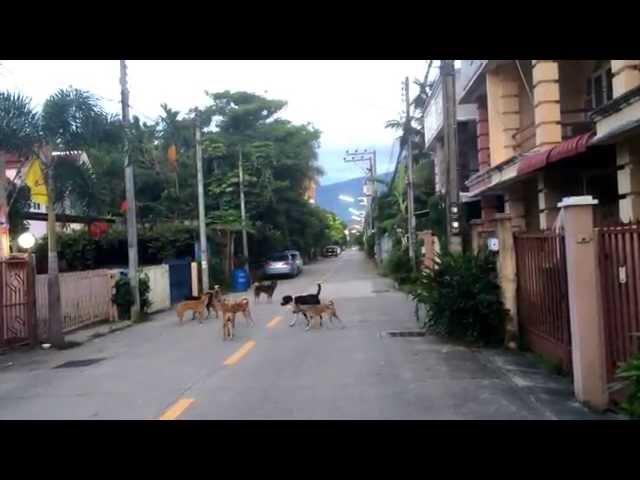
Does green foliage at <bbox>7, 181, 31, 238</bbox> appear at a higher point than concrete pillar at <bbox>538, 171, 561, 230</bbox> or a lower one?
higher

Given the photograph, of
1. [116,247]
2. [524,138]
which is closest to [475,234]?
[524,138]

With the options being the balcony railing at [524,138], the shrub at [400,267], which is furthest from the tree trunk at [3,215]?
the shrub at [400,267]

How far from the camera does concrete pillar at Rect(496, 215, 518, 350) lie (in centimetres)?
1154

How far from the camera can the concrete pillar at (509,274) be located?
1154cm

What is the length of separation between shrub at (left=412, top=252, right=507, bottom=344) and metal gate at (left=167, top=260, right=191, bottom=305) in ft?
50.5

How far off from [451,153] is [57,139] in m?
8.83

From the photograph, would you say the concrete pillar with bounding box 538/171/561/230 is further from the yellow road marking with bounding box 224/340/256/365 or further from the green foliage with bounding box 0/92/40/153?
the green foliage with bounding box 0/92/40/153

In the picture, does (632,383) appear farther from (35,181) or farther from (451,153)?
(35,181)

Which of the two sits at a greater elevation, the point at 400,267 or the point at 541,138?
the point at 541,138

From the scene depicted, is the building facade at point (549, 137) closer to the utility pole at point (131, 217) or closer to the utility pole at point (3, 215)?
the utility pole at point (131, 217)

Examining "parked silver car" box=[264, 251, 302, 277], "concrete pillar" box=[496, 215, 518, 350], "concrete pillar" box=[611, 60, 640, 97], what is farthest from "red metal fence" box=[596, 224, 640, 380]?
"parked silver car" box=[264, 251, 302, 277]

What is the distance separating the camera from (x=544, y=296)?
1001 cm
